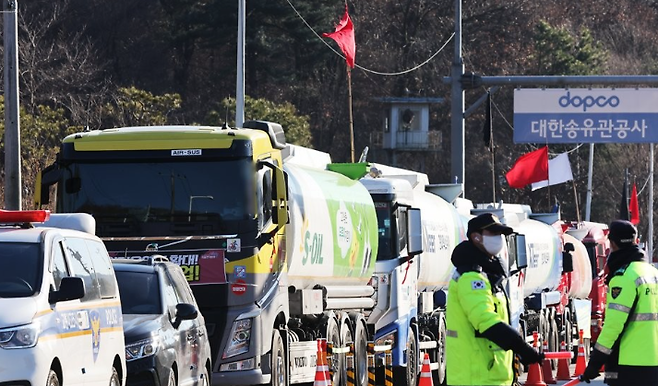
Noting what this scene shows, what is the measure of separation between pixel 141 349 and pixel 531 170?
29.7 m

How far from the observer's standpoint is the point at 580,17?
90500 mm

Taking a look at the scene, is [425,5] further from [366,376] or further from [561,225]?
[366,376]

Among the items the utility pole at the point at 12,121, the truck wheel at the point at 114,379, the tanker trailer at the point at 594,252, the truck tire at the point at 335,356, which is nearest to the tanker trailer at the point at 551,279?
the tanker trailer at the point at 594,252

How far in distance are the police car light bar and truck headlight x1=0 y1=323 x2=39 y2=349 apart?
1.56 m

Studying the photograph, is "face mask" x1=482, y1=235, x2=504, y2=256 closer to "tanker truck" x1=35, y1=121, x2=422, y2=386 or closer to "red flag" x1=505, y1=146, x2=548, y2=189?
"tanker truck" x1=35, y1=121, x2=422, y2=386

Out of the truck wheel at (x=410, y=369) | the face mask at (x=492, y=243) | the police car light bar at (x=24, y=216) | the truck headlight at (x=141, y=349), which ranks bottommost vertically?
the truck wheel at (x=410, y=369)

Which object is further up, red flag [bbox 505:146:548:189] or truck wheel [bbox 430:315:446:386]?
red flag [bbox 505:146:548:189]

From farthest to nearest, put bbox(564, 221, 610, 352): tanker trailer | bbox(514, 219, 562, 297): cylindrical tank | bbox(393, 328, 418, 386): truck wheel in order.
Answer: bbox(564, 221, 610, 352): tanker trailer
bbox(514, 219, 562, 297): cylindrical tank
bbox(393, 328, 418, 386): truck wheel

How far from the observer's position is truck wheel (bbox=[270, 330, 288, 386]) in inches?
734

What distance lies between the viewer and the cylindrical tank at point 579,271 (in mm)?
42066

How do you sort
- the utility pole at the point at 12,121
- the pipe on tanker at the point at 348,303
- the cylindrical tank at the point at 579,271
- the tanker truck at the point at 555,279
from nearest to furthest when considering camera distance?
the utility pole at the point at 12,121, the pipe on tanker at the point at 348,303, the tanker truck at the point at 555,279, the cylindrical tank at the point at 579,271

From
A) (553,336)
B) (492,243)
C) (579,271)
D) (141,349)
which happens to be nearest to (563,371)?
(553,336)

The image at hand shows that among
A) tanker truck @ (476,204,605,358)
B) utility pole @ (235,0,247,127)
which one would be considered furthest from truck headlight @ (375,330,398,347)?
utility pole @ (235,0,247,127)

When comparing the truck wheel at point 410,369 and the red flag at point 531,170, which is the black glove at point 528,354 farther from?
the red flag at point 531,170
